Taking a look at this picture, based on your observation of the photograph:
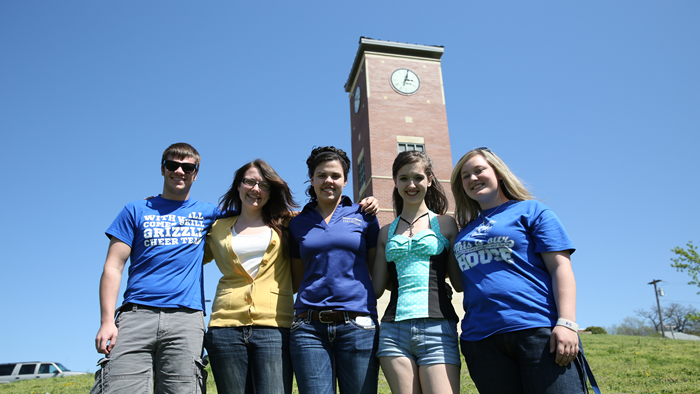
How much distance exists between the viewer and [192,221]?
3.78 meters

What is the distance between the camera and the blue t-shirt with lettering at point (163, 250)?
338cm

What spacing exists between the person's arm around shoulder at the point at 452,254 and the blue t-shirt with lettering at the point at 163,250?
1936 mm

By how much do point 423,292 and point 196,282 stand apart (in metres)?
1.77

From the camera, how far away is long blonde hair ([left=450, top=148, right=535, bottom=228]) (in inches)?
133

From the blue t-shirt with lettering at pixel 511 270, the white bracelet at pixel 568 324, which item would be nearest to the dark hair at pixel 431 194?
the blue t-shirt with lettering at pixel 511 270

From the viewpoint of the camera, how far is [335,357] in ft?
10.5

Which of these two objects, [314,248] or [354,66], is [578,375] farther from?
[354,66]

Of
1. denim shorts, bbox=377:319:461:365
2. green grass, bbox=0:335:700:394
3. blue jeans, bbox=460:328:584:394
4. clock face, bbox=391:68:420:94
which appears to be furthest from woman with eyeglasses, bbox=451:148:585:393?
clock face, bbox=391:68:420:94

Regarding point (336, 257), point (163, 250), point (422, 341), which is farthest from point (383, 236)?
point (163, 250)

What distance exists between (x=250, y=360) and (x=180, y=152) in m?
1.80

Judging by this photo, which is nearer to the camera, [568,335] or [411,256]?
[568,335]

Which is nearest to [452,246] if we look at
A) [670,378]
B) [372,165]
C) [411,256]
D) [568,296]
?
[411,256]

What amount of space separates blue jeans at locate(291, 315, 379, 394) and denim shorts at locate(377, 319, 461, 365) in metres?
0.12

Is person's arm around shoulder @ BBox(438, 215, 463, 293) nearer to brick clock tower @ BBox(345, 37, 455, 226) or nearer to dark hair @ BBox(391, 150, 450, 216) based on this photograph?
dark hair @ BBox(391, 150, 450, 216)
